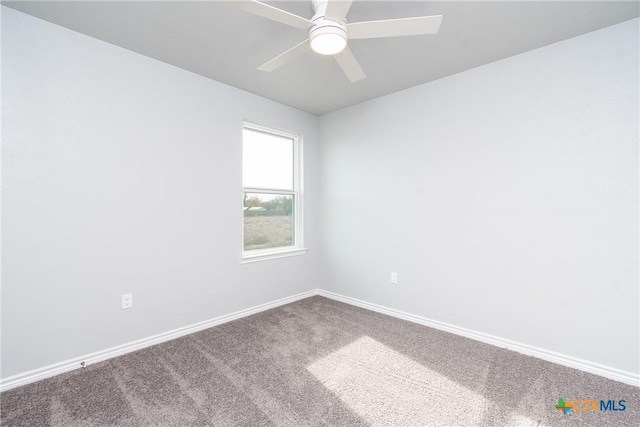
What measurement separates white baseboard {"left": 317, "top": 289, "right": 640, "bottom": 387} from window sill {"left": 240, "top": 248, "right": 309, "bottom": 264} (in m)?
1.02

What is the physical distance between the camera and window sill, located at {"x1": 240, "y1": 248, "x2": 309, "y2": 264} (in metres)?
3.18

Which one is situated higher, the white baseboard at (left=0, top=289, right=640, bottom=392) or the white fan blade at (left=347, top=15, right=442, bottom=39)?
the white fan blade at (left=347, top=15, right=442, bottom=39)

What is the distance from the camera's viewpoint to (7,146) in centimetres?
186

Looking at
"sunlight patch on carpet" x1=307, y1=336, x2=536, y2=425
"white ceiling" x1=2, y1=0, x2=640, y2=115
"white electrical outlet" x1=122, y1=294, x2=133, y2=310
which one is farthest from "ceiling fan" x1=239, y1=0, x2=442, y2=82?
"white electrical outlet" x1=122, y1=294, x2=133, y2=310

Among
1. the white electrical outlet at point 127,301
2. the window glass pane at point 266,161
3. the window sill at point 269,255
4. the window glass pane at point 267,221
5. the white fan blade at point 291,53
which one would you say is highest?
the white fan blade at point 291,53

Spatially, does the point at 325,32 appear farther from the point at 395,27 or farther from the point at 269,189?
the point at 269,189

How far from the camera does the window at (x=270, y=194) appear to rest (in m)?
3.31

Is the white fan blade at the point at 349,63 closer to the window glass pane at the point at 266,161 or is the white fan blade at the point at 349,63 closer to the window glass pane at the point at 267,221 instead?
the window glass pane at the point at 266,161

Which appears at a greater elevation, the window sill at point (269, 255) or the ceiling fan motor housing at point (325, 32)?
the ceiling fan motor housing at point (325, 32)

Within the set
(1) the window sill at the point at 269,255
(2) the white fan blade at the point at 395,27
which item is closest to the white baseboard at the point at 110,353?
(1) the window sill at the point at 269,255

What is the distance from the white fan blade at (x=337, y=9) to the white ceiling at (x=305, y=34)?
351 millimetres

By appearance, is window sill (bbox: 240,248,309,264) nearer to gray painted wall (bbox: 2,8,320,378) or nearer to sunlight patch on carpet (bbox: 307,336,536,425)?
gray painted wall (bbox: 2,8,320,378)

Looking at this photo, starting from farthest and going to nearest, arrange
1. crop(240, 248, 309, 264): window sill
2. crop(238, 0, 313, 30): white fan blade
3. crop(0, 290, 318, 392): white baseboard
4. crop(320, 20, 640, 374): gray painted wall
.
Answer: crop(240, 248, 309, 264): window sill → crop(320, 20, 640, 374): gray painted wall → crop(0, 290, 318, 392): white baseboard → crop(238, 0, 313, 30): white fan blade

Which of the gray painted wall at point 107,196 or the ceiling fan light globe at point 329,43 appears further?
the gray painted wall at point 107,196
